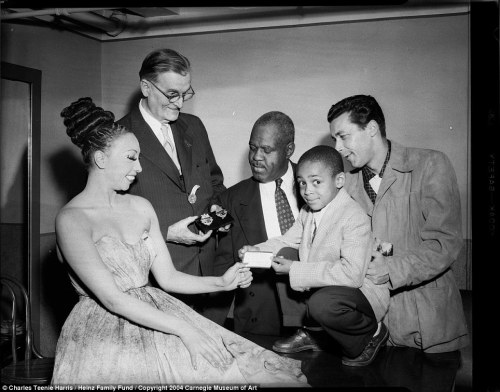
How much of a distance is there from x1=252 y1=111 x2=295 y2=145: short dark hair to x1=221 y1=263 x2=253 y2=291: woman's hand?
571 mm

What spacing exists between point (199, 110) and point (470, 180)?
119 centimetres

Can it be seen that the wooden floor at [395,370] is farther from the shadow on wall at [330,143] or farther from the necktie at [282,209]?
the shadow on wall at [330,143]

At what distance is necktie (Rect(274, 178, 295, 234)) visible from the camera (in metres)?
2.35

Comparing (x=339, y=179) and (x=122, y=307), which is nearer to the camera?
(x=122, y=307)

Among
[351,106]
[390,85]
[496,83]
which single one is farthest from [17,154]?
[496,83]

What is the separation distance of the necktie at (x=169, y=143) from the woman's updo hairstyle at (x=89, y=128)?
244mm

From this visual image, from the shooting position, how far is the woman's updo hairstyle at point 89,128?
2074 millimetres

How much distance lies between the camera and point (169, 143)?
2.37m

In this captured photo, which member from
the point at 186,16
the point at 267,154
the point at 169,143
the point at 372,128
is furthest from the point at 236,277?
the point at 186,16

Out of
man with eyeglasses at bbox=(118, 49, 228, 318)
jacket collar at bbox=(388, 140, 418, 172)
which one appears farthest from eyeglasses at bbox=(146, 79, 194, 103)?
jacket collar at bbox=(388, 140, 418, 172)

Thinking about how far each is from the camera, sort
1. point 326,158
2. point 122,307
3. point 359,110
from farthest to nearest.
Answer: point 359,110 → point 326,158 → point 122,307

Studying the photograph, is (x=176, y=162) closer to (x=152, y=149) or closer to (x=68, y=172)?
(x=152, y=149)

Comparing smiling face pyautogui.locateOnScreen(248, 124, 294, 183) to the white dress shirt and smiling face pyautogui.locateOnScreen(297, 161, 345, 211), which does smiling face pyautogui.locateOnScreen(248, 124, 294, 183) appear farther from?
the white dress shirt

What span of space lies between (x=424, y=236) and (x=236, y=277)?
81 centimetres
